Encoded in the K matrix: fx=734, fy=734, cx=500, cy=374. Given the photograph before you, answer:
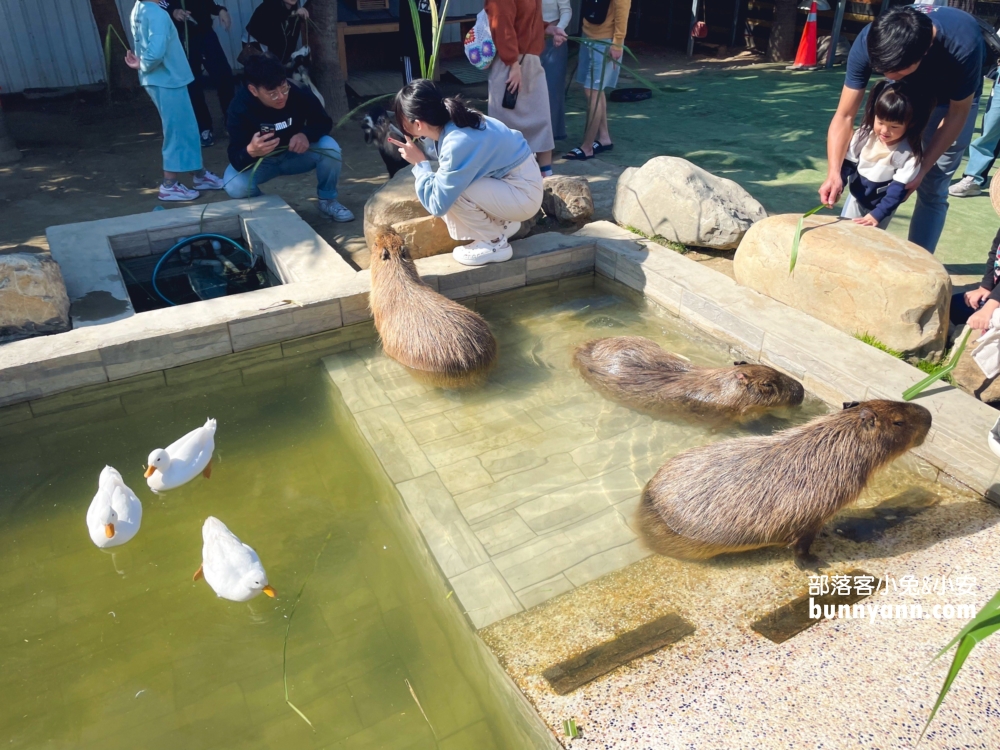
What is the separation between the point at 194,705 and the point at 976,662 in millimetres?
2452

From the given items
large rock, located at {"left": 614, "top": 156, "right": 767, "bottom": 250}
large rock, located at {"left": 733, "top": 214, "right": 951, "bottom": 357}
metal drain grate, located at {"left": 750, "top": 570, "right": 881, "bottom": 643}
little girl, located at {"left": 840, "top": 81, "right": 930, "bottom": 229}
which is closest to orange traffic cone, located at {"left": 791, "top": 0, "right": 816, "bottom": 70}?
large rock, located at {"left": 614, "top": 156, "right": 767, "bottom": 250}

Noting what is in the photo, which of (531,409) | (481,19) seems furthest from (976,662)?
(481,19)

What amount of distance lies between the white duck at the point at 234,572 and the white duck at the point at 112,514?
457mm

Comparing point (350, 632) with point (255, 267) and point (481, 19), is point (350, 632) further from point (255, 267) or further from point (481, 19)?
point (481, 19)

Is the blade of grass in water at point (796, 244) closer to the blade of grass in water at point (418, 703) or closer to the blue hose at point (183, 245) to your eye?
the blade of grass in water at point (418, 703)

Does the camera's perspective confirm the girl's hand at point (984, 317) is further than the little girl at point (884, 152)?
No

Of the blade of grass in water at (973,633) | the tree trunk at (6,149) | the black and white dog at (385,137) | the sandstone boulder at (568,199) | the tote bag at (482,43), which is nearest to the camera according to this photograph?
the blade of grass in water at (973,633)

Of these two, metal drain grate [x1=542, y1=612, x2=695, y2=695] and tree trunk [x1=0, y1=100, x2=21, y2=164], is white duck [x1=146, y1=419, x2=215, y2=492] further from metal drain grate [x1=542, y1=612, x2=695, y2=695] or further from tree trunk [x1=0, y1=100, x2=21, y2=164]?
tree trunk [x1=0, y1=100, x2=21, y2=164]

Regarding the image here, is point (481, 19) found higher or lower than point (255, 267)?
higher

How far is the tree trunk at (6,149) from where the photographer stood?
22.5 ft

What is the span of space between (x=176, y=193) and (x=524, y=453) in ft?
13.7

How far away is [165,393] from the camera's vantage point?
394cm

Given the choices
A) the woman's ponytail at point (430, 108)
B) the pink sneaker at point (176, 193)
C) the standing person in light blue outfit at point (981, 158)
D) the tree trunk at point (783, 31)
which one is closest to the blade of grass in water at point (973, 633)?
the woman's ponytail at point (430, 108)

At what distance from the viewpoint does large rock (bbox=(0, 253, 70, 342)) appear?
3.84m
